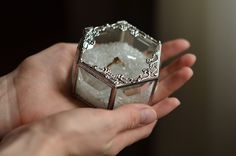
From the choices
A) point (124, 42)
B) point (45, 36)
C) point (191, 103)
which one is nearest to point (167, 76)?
point (124, 42)

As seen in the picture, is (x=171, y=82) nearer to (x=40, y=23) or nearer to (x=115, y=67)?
(x=115, y=67)

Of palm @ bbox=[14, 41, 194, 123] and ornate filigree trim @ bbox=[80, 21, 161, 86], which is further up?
ornate filigree trim @ bbox=[80, 21, 161, 86]

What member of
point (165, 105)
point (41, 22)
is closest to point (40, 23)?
point (41, 22)

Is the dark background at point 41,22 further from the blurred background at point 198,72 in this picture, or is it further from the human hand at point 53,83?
the human hand at point 53,83

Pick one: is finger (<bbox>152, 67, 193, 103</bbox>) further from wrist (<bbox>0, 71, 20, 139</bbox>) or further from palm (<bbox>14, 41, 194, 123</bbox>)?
wrist (<bbox>0, 71, 20, 139</bbox>)

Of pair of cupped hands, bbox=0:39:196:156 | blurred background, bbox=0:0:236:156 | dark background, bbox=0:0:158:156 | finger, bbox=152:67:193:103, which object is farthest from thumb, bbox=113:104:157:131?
dark background, bbox=0:0:158:156

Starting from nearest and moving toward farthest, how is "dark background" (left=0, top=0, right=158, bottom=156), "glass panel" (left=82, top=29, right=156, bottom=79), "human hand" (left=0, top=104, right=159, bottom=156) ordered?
"human hand" (left=0, top=104, right=159, bottom=156) → "glass panel" (left=82, top=29, right=156, bottom=79) → "dark background" (left=0, top=0, right=158, bottom=156)
